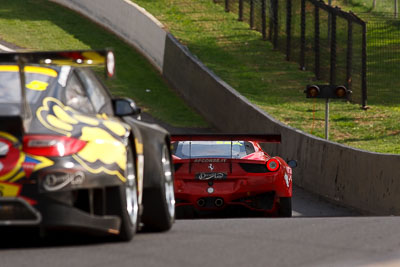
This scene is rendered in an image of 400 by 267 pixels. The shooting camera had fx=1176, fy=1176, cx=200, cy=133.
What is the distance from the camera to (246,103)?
30.8 metres

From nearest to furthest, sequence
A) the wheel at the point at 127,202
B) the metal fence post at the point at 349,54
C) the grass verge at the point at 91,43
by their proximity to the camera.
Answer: the wheel at the point at 127,202 → the metal fence post at the point at 349,54 → the grass verge at the point at 91,43

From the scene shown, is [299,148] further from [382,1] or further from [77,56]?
[382,1]

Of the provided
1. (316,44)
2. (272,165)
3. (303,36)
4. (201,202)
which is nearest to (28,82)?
(201,202)

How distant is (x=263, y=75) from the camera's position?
40469mm

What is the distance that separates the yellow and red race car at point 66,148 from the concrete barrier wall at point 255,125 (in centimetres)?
1004

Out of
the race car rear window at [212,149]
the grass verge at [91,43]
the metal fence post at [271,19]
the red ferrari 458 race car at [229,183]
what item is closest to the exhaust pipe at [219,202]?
the red ferrari 458 race car at [229,183]

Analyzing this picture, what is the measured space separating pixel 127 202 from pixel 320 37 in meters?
28.7

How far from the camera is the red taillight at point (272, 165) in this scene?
1557cm

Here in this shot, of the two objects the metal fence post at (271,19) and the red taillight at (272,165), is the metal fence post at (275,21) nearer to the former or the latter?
the metal fence post at (271,19)

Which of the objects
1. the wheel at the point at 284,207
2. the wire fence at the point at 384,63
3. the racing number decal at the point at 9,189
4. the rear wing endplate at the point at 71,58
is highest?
the rear wing endplate at the point at 71,58

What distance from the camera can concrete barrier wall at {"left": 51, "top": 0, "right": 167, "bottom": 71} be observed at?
140ft

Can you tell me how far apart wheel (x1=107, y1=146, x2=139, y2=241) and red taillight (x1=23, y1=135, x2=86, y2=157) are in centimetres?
46

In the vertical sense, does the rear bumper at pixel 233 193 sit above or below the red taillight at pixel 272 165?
below

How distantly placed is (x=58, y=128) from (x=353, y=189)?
1300cm
